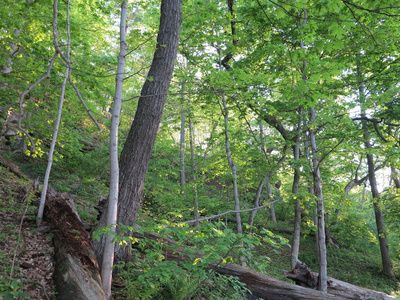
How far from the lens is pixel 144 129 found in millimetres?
3922

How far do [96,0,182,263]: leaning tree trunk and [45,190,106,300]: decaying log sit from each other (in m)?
0.33

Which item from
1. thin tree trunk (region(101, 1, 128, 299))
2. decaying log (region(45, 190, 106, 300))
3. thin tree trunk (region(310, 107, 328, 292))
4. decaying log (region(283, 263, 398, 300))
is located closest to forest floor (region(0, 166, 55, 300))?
decaying log (region(45, 190, 106, 300))

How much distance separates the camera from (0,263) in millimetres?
2881

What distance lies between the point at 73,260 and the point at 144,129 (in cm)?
203

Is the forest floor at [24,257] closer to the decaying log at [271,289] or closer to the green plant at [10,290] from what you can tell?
the green plant at [10,290]

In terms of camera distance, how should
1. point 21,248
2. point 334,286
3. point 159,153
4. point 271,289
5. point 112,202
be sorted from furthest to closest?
point 159,153 → point 334,286 → point 271,289 → point 21,248 → point 112,202

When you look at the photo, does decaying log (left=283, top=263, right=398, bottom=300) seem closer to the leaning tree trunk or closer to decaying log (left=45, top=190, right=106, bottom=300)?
the leaning tree trunk

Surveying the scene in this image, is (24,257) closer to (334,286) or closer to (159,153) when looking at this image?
(334,286)

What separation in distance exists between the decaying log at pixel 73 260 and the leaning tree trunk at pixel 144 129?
13.1 inches

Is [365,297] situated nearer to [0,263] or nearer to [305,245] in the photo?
[0,263]

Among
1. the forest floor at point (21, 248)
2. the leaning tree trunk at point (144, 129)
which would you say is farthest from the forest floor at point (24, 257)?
the leaning tree trunk at point (144, 129)

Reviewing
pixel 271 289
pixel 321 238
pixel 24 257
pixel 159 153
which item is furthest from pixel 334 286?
pixel 159 153

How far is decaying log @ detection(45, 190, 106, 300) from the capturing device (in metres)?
2.72

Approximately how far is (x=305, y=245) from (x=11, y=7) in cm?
1515
